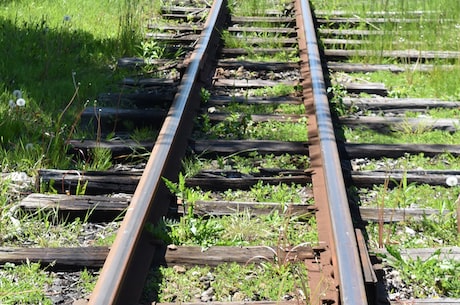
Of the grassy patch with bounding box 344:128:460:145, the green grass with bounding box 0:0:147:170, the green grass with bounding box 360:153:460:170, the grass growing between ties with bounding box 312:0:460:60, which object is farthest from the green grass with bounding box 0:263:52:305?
the grass growing between ties with bounding box 312:0:460:60

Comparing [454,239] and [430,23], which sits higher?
[430,23]

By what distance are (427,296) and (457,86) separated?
124 inches

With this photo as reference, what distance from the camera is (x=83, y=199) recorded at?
394 centimetres

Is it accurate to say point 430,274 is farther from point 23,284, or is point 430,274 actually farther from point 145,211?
point 23,284

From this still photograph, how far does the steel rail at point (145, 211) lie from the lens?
302cm

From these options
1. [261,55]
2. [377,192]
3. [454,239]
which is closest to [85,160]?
[377,192]

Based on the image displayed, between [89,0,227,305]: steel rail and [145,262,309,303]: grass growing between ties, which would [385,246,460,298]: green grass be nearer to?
[145,262,309,303]: grass growing between ties

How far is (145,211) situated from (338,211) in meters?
0.87

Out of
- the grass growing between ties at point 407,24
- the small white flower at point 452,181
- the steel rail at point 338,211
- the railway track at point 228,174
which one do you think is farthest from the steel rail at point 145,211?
the grass growing between ties at point 407,24

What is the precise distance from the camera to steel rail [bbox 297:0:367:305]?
2963mm

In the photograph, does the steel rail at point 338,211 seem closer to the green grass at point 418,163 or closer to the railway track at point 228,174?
the railway track at point 228,174

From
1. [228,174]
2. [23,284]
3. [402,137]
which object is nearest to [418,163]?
[402,137]

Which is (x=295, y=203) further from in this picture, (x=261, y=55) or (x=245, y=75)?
(x=261, y=55)

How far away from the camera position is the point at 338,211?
11.7ft
